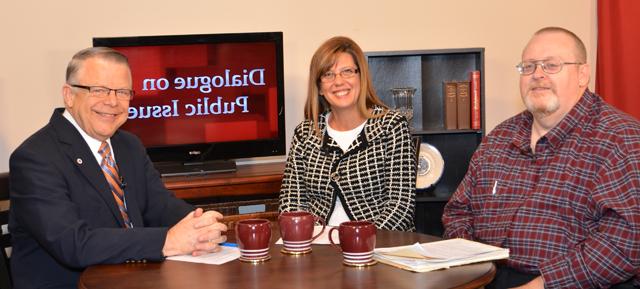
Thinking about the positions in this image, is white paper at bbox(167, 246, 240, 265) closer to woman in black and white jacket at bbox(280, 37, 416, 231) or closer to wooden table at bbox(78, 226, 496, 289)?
wooden table at bbox(78, 226, 496, 289)

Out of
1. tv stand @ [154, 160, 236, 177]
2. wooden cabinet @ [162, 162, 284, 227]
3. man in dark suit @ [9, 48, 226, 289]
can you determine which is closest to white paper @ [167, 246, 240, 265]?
man in dark suit @ [9, 48, 226, 289]

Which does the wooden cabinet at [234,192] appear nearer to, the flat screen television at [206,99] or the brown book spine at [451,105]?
the flat screen television at [206,99]

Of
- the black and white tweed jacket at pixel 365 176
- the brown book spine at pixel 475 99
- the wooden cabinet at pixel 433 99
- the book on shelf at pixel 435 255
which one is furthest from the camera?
the wooden cabinet at pixel 433 99

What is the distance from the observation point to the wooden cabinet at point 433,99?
457 cm

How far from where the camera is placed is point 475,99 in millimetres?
4438

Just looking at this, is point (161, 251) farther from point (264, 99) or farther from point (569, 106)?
point (264, 99)

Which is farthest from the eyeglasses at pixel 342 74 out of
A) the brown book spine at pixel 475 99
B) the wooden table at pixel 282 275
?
the brown book spine at pixel 475 99

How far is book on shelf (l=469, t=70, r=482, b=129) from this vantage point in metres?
4.42

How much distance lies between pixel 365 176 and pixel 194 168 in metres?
1.25

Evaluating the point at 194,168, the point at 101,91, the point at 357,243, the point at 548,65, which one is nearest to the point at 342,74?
the point at 548,65

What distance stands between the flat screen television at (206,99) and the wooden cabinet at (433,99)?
64cm

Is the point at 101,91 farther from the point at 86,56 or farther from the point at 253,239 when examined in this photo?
the point at 253,239

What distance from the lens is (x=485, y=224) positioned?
2805mm

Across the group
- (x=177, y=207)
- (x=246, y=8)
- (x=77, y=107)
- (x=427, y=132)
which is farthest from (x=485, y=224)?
(x=246, y=8)
